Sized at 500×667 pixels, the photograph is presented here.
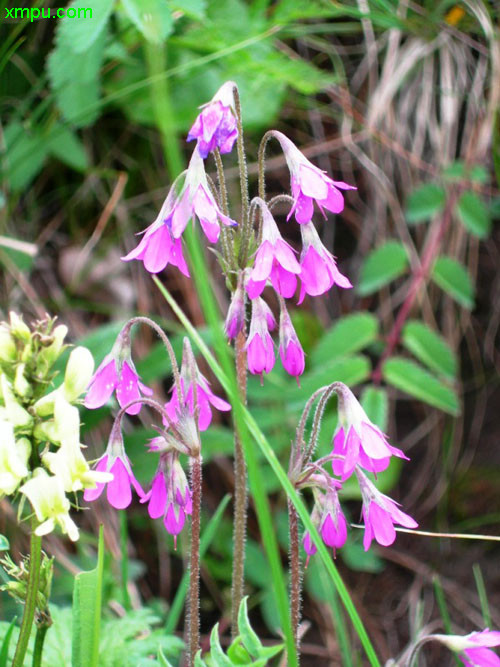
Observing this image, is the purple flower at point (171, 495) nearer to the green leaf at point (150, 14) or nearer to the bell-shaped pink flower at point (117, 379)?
the bell-shaped pink flower at point (117, 379)

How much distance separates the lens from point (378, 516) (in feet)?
4.51

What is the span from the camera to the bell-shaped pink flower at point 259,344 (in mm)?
1420

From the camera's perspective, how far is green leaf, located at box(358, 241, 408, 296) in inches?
113

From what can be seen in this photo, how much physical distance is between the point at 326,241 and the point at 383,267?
21.9 inches

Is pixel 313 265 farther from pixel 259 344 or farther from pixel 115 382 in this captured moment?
pixel 115 382

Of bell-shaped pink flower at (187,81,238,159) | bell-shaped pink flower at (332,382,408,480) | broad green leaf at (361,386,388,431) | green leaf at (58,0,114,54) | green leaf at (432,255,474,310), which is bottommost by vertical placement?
broad green leaf at (361,386,388,431)

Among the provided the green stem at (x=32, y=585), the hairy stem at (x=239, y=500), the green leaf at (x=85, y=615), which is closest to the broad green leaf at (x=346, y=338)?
the hairy stem at (x=239, y=500)

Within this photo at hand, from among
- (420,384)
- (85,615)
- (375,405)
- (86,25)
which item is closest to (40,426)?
(85,615)

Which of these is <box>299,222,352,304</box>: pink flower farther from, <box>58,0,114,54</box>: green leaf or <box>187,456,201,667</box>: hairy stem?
<box>58,0,114,54</box>: green leaf

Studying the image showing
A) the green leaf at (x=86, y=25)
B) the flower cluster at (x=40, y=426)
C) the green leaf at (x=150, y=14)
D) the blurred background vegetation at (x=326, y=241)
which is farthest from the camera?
the blurred background vegetation at (x=326, y=241)

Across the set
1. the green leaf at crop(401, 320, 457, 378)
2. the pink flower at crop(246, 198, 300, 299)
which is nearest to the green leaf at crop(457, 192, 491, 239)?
the green leaf at crop(401, 320, 457, 378)

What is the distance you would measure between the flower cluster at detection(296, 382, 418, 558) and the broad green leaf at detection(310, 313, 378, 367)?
1201mm

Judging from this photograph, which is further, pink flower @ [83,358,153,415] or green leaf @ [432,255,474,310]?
green leaf @ [432,255,474,310]

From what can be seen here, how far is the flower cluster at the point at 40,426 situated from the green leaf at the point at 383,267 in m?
1.76
